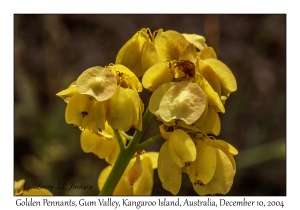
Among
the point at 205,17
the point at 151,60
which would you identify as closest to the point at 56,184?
the point at 205,17

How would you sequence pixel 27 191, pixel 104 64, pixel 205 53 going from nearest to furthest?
pixel 205 53 < pixel 27 191 < pixel 104 64

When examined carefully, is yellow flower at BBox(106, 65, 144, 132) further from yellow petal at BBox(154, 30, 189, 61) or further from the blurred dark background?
the blurred dark background

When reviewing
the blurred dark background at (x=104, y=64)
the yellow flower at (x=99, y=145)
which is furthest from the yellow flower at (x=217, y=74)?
the blurred dark background at (x=104, y=64)

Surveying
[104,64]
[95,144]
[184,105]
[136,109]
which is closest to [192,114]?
[184,105]

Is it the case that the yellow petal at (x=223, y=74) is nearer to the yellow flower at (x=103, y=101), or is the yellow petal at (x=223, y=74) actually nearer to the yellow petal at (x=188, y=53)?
the yellow petal at (x=188, y=53)

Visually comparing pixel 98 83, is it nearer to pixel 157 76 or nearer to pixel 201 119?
pixel 157 76

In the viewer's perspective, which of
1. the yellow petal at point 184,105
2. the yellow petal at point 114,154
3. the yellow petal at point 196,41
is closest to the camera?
the yellow petal at point 184,105
